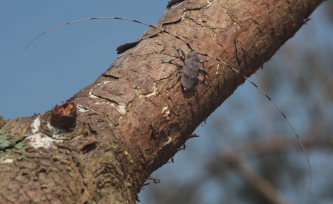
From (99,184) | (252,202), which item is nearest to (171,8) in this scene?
(99,184)

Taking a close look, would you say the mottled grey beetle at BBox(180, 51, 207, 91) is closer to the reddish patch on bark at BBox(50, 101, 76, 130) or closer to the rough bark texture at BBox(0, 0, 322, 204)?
the rough bark texture at BBox(0, 0, 322, 204)

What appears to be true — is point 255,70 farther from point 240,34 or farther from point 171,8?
point 171,8

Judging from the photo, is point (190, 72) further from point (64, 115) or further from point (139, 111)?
point (64, 115)

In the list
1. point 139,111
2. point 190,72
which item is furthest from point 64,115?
point 190,72

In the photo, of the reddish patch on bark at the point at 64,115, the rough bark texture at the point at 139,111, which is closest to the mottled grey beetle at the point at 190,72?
the rough bark texture at the point at 139,111

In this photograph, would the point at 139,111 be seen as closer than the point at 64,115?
No

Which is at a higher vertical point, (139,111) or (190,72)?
(190,72)

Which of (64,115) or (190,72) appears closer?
(64,115)
